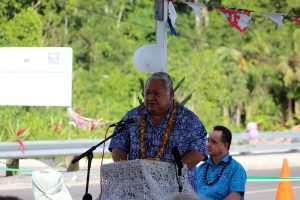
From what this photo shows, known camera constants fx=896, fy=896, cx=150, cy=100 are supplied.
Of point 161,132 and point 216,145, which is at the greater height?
point 161,132

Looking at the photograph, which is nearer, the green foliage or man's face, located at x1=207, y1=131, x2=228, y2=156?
man's face, located at x1=207, y1=131, x2=228, y2=156

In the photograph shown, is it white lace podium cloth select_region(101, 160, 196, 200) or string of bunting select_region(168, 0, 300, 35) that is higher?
string of bunting select_region(168, 0, 300, 35)

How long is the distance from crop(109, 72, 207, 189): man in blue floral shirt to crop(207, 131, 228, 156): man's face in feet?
3.06

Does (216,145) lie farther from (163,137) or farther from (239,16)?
(239,16)

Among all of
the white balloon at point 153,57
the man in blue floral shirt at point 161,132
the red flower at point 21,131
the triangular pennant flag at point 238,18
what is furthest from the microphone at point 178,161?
the red flower at point 21,131

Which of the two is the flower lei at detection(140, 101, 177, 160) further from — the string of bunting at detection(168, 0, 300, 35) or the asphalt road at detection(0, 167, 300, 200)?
the asphalt road at detection(0, 167, 300, 200)

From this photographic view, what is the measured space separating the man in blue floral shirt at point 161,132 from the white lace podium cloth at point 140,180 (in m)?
0.33

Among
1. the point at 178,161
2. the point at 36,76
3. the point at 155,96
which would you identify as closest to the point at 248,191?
the point at 36,76

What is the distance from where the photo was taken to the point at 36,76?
753 inches

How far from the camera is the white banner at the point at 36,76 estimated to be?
18.9 metres

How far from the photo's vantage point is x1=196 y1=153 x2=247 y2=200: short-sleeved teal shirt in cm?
703

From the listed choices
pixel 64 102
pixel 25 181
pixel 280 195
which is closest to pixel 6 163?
pixel 25 181

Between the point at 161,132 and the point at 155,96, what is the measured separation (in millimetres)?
270

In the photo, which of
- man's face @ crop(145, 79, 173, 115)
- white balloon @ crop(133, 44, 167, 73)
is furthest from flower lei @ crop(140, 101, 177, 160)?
white balloon @ crop(133, 44, 167, 73)
